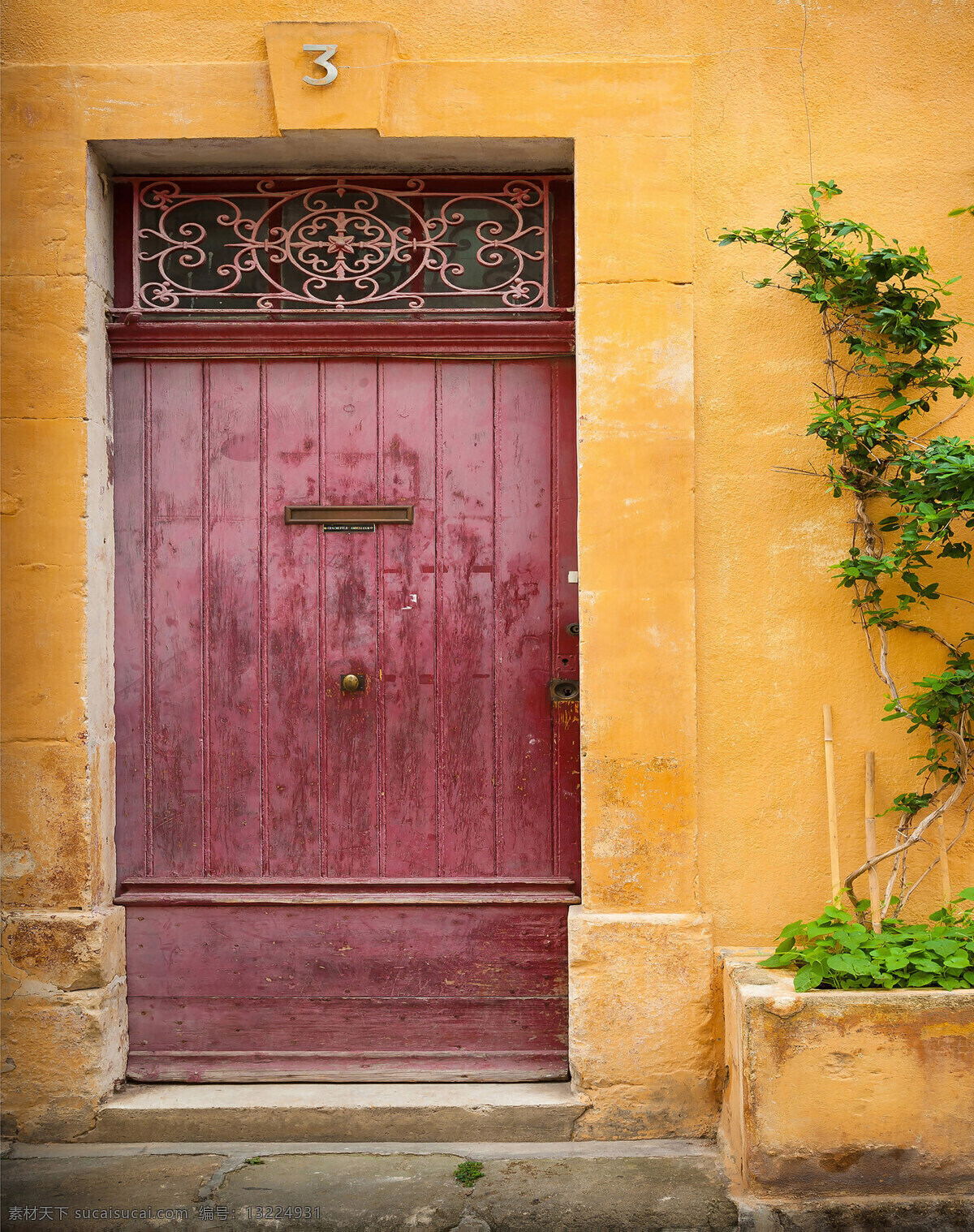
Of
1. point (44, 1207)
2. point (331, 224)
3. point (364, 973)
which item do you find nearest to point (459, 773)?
point (364, 973)

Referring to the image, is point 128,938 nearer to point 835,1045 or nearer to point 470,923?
point 470,923

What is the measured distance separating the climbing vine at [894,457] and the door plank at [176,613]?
191 centimetres

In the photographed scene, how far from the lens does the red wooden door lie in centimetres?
336

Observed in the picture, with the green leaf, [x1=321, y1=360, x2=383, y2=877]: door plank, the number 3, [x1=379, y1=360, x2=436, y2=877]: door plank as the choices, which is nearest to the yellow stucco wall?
the number 3

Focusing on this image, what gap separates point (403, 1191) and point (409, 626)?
5.68 feet

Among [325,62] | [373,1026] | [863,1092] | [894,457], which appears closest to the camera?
[863,1092]

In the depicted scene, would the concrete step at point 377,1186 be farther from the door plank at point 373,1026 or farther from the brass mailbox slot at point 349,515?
the brass mailbox slot at point 349,515

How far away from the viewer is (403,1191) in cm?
285

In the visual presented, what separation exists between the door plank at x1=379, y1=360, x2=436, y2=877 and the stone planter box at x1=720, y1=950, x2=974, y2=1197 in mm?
1257

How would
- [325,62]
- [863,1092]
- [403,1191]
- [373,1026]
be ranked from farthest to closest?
[373,1026] → [325,62] → [403,1191] → [863,1092]

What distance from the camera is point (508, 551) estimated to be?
338 centimetres

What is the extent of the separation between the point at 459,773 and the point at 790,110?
2.46 meters

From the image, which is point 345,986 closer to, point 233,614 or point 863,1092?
point 233,614

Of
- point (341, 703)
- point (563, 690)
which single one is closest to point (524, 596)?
point (563, 690)
